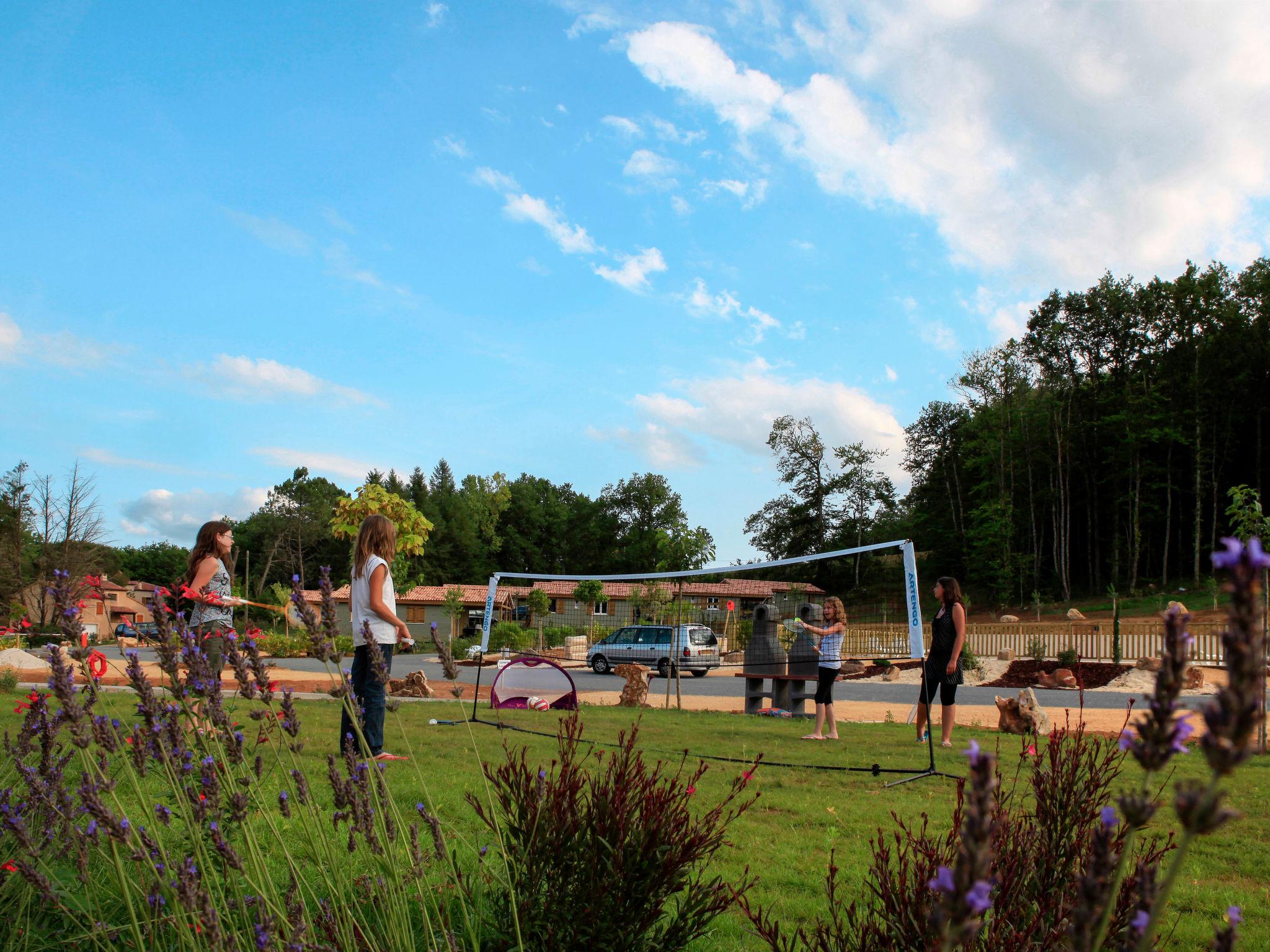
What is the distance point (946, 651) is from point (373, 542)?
5.77 meters

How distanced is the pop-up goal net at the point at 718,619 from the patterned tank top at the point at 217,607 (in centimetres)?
571

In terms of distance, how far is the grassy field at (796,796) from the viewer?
411 centimetres

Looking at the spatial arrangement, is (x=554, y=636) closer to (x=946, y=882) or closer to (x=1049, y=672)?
(x=1049, y=672)

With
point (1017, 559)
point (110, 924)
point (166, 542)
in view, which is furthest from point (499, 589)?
point (166, 542)

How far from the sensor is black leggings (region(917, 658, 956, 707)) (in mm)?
8914

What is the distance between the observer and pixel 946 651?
902 cm

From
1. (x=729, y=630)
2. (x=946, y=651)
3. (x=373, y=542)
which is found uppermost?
(x=373, y=542)

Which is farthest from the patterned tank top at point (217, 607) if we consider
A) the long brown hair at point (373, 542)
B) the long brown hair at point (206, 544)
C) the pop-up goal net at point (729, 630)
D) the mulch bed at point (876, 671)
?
the mulch bed at point (876, 671)

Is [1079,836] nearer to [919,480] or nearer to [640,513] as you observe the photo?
[919,480]

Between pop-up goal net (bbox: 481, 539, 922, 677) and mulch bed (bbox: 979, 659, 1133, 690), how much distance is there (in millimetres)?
2756

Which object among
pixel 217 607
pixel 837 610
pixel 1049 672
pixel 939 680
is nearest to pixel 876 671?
pixel 1049 672

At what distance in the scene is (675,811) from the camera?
2.79 metres

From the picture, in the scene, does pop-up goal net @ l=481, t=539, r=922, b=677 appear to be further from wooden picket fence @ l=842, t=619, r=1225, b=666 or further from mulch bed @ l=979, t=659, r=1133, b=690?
mulch bed @ l=979, t=659, r=1133, b=690

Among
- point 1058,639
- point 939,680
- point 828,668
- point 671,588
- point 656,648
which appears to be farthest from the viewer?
point 671,588
